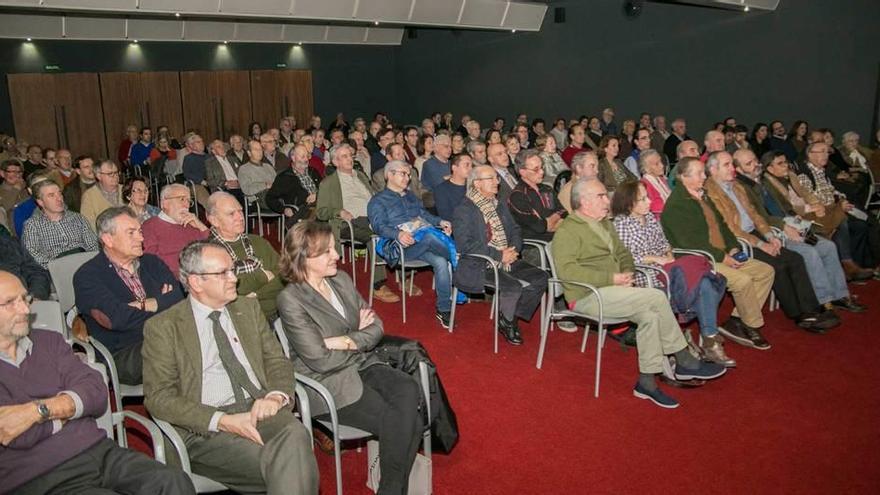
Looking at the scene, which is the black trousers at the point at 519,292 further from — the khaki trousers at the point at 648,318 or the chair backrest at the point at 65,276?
the chair backrest at the point at 65,276

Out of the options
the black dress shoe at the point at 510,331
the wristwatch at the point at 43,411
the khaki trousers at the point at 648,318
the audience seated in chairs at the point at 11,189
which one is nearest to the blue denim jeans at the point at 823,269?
the khaki trousers at the point at 648,318

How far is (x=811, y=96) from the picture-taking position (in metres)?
11.2

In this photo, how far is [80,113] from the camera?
1389cm

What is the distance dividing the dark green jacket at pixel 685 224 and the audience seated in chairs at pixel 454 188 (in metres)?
1.64

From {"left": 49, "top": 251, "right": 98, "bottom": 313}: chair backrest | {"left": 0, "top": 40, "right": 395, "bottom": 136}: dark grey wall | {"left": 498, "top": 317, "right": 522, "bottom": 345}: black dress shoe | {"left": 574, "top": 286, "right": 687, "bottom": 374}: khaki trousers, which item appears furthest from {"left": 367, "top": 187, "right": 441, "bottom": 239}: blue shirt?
{"left": 0, "top": 40, "right": 395, "bottom": 136}: dark grey wall

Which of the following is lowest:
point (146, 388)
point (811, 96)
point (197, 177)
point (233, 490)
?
point (233, 490)

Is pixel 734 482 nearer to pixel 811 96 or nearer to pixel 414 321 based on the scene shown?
pixel 414 321

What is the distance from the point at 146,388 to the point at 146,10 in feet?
23.5

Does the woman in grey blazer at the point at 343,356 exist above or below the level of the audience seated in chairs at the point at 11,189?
below

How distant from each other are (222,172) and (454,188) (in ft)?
12.3

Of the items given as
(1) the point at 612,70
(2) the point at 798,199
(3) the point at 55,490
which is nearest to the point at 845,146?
(2) the point at 798,199

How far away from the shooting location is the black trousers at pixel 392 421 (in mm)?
2930

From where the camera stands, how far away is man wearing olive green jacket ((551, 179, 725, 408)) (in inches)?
163

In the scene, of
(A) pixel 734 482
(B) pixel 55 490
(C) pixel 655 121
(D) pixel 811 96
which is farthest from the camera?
(C) pixel 655 121
